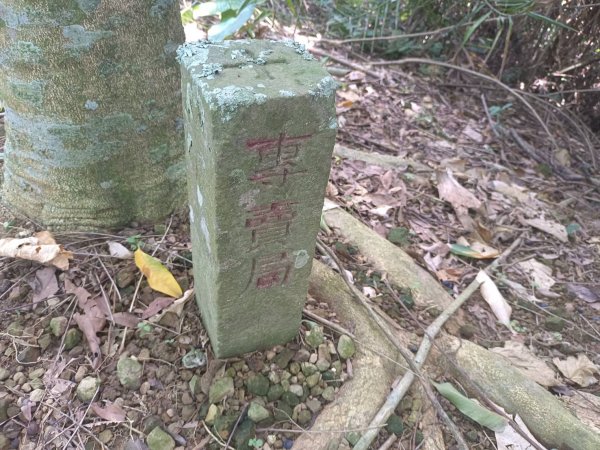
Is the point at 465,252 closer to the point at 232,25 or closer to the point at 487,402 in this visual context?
the point at 487,402

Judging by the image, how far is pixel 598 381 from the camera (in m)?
2.14

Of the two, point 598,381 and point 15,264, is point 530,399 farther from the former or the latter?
point 15,264

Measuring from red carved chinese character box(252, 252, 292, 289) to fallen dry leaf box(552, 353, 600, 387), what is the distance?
1472 mm

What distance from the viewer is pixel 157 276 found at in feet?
6.09

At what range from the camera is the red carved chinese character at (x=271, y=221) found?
1.38m

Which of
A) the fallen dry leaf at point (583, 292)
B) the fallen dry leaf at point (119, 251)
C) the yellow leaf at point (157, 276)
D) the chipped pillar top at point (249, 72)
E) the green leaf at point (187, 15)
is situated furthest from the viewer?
the green leaf at point (187, 15)

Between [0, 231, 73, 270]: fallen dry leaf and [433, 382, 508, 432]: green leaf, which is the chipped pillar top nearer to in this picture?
[0, 231, 73, 270]: fallen dry leaf

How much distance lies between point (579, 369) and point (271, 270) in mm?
1600

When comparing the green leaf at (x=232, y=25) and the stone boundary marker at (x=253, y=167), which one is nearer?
the stone boundary marker at (x=253, y=167)

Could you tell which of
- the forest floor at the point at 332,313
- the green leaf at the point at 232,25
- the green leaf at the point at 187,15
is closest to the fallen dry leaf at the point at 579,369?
the forest floor at the point at 332,313

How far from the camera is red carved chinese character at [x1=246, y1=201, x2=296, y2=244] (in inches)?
54.2

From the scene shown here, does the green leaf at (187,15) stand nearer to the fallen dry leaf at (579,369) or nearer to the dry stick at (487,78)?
the dry stick at (487,78)

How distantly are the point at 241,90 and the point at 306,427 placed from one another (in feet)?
3.91

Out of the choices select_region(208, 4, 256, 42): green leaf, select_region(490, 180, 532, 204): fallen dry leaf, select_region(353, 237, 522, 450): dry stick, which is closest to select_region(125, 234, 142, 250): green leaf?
select_region(208, 4, 256, 42): green leaf
